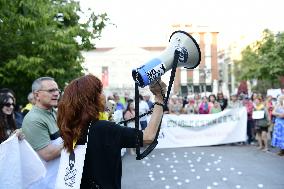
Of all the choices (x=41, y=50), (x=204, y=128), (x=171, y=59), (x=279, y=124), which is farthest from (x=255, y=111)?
(x=171, y=59)

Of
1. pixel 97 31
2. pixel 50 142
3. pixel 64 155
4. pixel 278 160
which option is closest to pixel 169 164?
pixel 278 160

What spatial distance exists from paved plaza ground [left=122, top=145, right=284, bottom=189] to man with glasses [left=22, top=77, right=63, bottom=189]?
14.7 ft

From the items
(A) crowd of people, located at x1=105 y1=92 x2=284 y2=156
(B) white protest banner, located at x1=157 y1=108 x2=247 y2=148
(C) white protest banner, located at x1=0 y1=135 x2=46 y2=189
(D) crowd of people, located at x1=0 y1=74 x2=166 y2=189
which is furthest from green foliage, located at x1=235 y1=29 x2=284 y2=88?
(D) crowd of people, located at x1=0 y1=74 x2=166 y2=189

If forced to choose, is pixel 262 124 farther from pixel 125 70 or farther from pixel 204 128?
pixel 125 70

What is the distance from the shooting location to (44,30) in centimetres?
1302

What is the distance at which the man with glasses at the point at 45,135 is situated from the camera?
396 cm

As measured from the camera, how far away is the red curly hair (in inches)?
116

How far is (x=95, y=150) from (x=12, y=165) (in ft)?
4.09

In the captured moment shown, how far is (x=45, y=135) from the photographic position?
401 cm

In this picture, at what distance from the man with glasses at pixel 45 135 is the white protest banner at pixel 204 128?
1141cm

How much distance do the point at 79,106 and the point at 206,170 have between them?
25.0 feet

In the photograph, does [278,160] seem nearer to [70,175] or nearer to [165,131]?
[165,131]

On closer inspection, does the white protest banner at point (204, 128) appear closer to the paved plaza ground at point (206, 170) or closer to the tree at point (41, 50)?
the paved plaza ground at point (206, 170)

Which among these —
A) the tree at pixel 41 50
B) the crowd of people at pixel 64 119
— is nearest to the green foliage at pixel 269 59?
the tree at pixel 41 50
